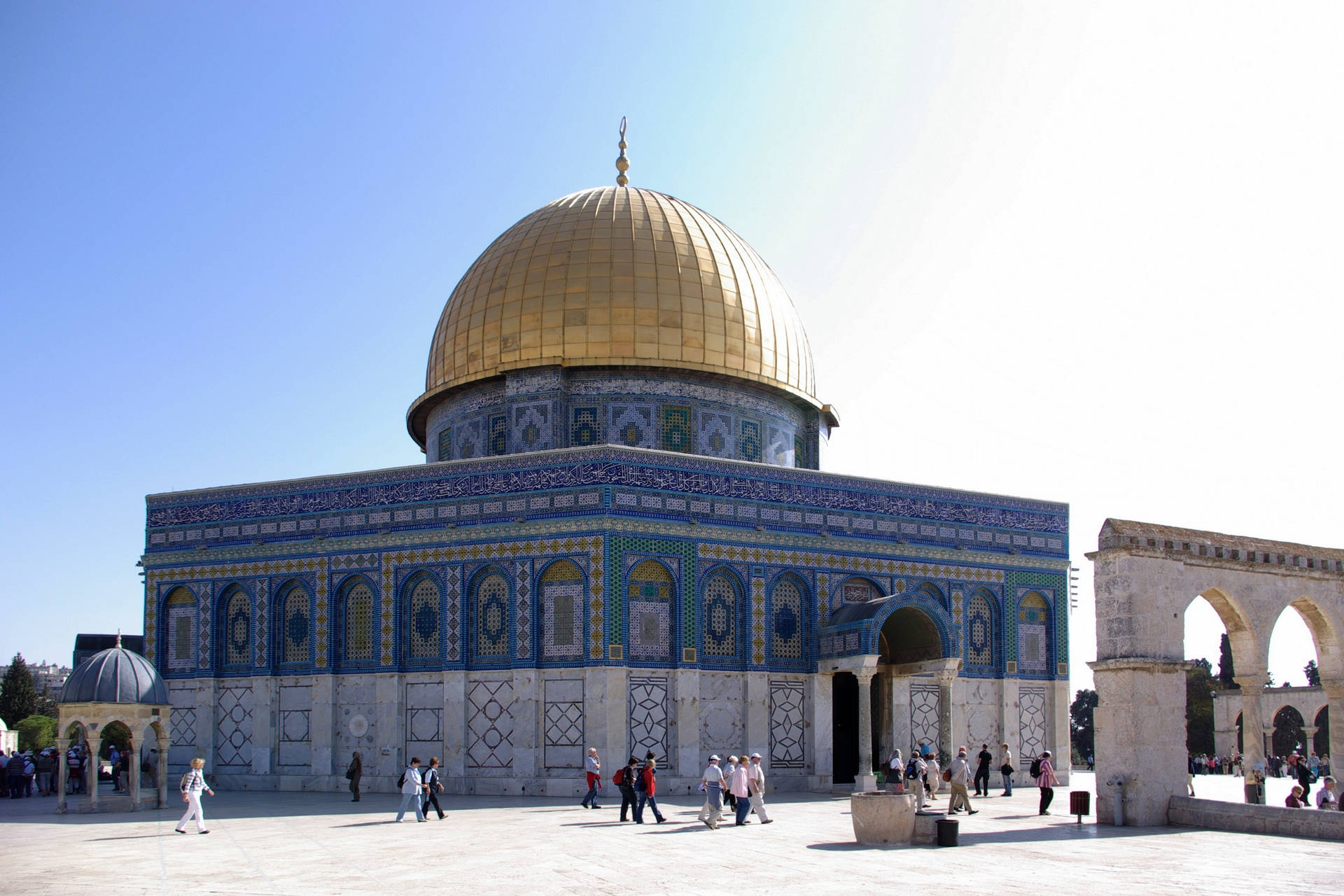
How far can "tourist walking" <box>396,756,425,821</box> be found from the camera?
16.4m

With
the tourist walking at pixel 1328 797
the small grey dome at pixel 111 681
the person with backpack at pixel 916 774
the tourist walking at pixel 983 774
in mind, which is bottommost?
the tourist walking at pixel 983 774

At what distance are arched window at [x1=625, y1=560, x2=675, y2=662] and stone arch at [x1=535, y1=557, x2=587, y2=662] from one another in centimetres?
79

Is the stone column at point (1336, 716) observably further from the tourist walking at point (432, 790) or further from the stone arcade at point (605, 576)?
the tourist walking at point (432, 790)

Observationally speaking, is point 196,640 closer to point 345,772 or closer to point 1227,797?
point 345,772

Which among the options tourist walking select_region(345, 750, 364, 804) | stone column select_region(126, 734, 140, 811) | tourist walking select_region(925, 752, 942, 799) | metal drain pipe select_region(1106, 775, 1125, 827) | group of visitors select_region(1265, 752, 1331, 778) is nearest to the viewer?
metal drain pipe select_region(1106, 775, 1125, 827)

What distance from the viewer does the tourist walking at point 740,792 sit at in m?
15.6

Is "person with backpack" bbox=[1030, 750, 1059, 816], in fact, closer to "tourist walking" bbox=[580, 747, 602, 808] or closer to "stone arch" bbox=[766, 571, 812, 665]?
"stone arch" bbox=[766, 571, 812, 665]

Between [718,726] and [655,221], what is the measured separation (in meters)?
10.5

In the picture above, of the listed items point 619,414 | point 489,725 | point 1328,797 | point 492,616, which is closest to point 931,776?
point 1328,797

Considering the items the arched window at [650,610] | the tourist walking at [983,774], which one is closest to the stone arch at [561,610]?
the arched window at [650,610]

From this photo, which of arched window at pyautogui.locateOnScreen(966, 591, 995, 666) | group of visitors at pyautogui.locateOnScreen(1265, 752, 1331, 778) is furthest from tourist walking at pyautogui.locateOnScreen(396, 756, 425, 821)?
group of visitors at pyautogui.locateOnScreen(1265, 752, 1331, 778)

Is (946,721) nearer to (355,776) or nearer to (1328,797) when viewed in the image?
(1328,797)

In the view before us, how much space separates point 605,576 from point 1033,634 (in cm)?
917

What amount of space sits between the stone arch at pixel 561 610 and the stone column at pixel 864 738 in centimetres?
469
